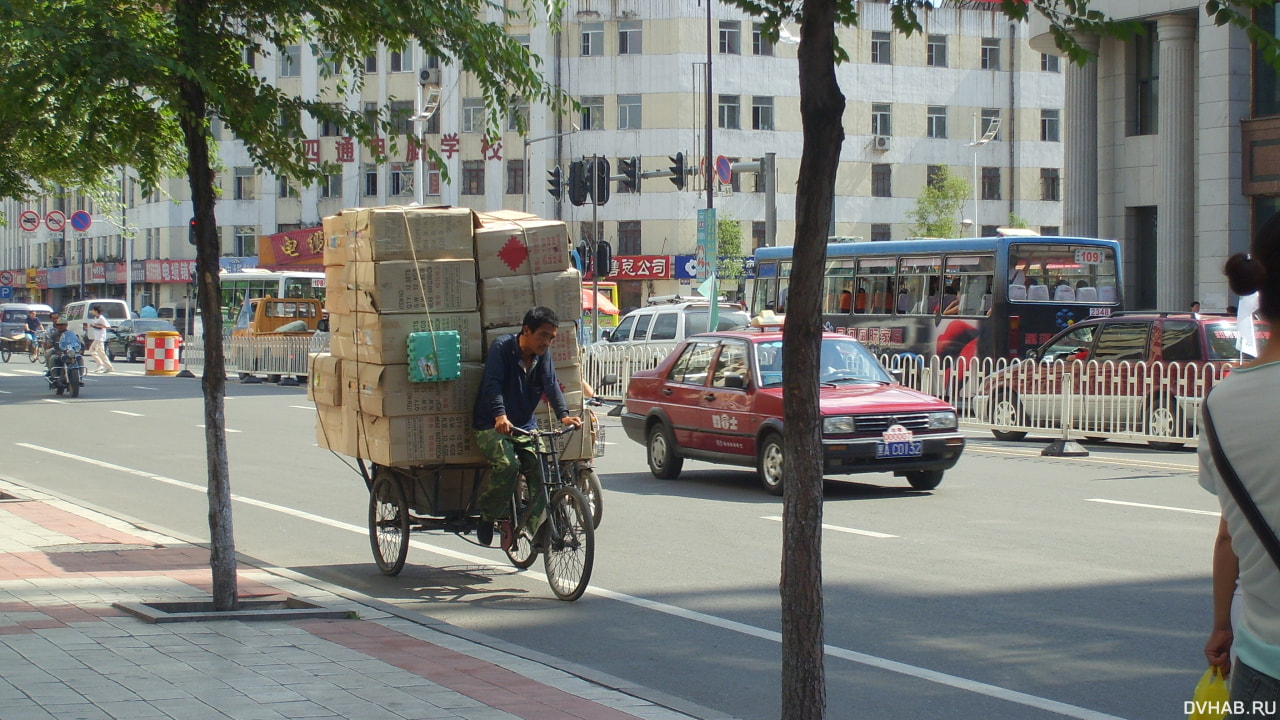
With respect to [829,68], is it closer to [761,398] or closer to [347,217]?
[347,217]

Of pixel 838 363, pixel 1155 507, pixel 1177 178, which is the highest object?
pixel 1177 178

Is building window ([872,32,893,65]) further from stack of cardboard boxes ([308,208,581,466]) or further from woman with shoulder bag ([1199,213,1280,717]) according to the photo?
woman with shoulder bag ([1199,213,1280,717])

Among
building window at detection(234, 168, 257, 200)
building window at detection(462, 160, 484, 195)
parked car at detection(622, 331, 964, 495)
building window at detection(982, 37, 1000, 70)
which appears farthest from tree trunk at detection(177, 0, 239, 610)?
building window at detection(234, 168, 257, 200)

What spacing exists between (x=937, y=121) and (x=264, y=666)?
195ft

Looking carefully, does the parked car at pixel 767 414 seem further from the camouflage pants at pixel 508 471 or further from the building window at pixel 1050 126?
the building window at pixel 1050 126

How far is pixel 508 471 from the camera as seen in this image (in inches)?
345

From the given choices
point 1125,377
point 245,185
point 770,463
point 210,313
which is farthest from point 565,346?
point 245,185

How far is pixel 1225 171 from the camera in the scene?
1244 inches

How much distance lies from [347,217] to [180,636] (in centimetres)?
342

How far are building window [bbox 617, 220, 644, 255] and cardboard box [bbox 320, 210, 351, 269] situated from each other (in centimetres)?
5014

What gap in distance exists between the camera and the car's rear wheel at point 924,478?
14094mm

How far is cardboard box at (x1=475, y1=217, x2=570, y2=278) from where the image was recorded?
9492 mm

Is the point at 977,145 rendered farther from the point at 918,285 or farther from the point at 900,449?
the point at 900,449

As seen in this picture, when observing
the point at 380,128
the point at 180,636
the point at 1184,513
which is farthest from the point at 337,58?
the point at 1184,513
